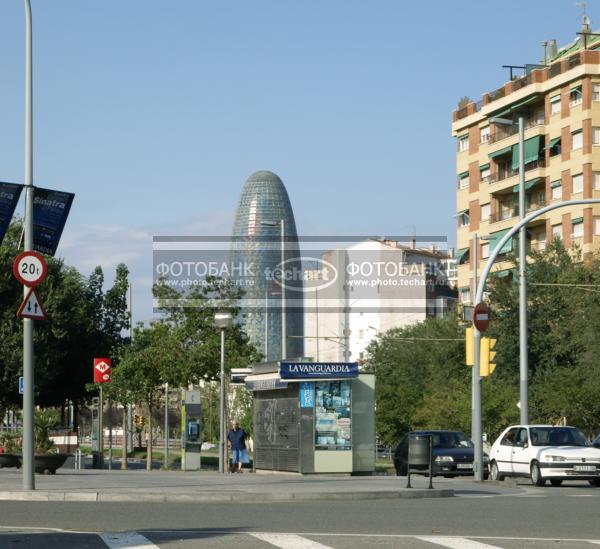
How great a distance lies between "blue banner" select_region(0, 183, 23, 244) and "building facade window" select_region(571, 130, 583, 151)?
56.9 metres

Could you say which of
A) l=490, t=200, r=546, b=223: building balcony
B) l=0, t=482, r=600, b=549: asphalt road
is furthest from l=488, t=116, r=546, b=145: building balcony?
l=0, t=482, r=600, b=549: asphalt road

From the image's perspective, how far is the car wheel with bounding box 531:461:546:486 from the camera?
27891 millimetres

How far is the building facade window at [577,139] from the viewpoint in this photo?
7462 cm

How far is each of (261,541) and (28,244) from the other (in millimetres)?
10203

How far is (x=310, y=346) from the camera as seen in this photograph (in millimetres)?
199750

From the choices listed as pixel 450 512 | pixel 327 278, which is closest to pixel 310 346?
pixel 327 278

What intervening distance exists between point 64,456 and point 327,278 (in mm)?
156735

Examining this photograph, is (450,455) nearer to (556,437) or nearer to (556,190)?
(556,437)

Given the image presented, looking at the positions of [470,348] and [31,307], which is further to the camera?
[470,348]

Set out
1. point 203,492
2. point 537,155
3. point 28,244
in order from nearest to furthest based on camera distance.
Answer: point 203,492 → point 28,244 → point 537,155

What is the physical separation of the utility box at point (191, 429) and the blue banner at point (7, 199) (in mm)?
17082

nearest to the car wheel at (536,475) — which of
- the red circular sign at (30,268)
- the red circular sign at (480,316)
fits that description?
the red circular sign at (480,316)

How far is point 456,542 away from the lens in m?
12.1

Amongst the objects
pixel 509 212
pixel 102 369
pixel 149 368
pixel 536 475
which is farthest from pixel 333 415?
pixel 509 212
